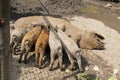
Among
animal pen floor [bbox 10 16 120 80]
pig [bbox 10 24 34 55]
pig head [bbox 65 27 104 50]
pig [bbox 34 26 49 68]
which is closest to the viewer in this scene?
animal pen floor [bbox 10 16 120 80]

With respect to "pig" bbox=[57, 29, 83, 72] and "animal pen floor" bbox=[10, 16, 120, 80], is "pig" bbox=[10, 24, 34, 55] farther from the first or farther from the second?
"pig" bbox=[57, 29, 83, 72]

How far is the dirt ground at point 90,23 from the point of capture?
4.82m

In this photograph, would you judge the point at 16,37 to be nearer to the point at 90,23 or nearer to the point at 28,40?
the point at 28,40

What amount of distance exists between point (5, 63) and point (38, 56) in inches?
117

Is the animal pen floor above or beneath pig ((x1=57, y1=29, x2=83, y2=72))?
beneath

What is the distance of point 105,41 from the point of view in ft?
22.0

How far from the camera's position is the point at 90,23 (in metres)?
8.16

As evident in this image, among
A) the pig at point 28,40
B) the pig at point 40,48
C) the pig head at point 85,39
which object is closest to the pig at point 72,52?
the pig at point 40,48

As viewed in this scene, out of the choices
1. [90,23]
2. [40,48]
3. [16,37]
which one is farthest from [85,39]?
[90,23]

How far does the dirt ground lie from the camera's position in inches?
190

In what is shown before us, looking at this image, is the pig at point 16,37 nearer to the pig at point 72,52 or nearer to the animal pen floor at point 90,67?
the animal pen floor at point 90,67

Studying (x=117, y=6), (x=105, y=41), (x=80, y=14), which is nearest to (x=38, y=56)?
(x=105, y=41)

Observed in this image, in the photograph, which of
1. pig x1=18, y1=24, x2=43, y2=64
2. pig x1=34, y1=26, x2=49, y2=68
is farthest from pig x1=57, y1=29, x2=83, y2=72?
pig x1=18, y1=24, x2=43, y2=64

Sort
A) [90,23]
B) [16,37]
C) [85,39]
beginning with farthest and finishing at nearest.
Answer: [90,23] → [85,39] → [16,37]
